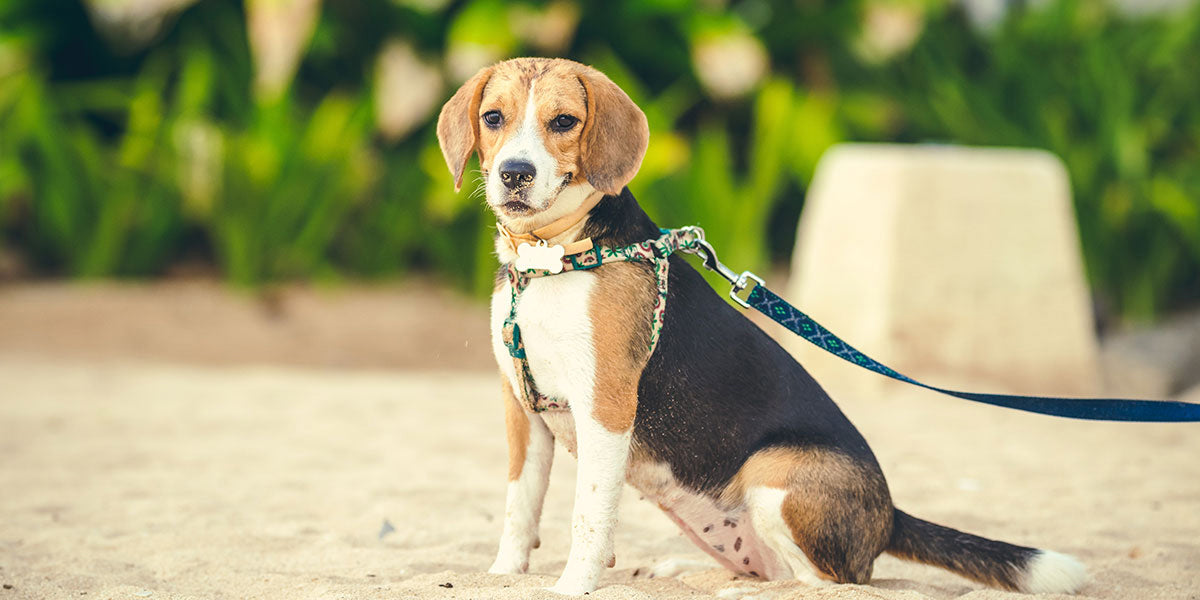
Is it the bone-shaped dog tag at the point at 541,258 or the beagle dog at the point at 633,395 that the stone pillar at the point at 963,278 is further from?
the bone-shaped dog tag at the point at 541,258

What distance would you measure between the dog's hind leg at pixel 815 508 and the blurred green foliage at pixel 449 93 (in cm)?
576

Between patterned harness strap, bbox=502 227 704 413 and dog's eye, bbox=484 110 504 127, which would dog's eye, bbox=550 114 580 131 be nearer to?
dog's eye, bbox=484 110 504 127

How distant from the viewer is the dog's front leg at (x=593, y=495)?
2494 mm

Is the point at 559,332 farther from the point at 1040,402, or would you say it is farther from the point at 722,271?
the point at 1040,402

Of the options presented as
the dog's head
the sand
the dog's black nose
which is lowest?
the sand

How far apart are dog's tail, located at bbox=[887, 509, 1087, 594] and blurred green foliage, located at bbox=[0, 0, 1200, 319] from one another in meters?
5.65

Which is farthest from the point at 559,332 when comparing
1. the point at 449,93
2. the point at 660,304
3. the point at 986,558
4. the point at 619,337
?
the point at 449,93

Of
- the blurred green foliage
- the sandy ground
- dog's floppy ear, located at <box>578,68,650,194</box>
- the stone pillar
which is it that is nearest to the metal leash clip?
dog's floppy ear, located at <box>578,68,650,194</box>

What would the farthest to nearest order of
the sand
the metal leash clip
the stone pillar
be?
the stone pillar < the sand < the metal leash clip

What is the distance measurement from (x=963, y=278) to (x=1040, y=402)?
3978 mm

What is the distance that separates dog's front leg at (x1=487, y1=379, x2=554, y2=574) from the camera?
8.96 feet

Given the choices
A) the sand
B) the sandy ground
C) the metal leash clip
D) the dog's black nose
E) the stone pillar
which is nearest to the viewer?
the dog's black nose

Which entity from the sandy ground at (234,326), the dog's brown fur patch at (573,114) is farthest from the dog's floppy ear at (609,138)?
the sandy ground at (234,326)

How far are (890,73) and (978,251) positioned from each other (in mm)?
4034
